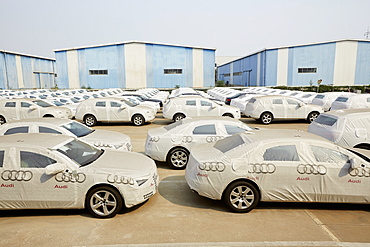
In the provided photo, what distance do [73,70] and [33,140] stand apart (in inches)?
1639

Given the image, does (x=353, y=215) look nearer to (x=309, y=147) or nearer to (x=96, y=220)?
(x=309, y=147)

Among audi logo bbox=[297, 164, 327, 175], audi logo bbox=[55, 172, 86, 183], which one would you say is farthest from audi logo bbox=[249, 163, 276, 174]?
audi logo bbox=[55, 172, 86, 183]

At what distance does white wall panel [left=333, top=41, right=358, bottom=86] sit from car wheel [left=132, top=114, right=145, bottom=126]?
37.9 m

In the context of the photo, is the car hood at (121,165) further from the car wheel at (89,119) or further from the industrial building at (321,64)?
the industrial building at (321,64)

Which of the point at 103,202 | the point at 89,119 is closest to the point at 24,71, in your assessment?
the point at 89,119

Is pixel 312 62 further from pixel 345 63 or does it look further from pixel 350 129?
pixel 350 129

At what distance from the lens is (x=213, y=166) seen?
5.24m

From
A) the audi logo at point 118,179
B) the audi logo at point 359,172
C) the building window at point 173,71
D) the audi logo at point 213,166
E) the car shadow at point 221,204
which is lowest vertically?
the car shadow at point 221,204

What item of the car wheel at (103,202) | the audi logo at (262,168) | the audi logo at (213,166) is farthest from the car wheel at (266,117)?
the car wheel at (103,202)

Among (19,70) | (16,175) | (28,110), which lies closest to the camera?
(16,175)

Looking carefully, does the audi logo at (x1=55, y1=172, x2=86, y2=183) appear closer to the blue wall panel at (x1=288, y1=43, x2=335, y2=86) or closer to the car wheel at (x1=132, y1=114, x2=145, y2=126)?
the car wheel at (x1=132, y1=114, x2=145, y2=126)

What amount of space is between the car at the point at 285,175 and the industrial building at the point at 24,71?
4926cm

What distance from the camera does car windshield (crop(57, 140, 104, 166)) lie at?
17.3 ft

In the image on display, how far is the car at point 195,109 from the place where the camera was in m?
15.0
